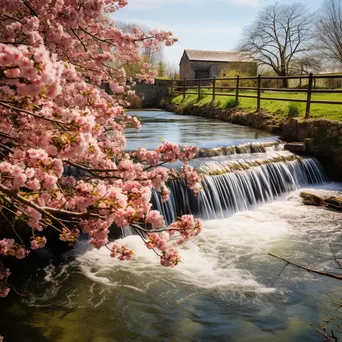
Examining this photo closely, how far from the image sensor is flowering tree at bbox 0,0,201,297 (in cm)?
208

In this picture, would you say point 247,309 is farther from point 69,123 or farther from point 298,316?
point 69,123

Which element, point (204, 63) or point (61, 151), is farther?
point (204, 63)

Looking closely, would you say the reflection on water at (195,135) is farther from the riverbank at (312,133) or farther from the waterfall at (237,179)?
the waterfall at (237,179)

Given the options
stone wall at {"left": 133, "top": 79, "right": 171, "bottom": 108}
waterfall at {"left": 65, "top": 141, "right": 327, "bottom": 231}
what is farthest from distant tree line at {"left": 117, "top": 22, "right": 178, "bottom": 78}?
waterfall at {"left": 65, "top": 141, "right": 327, "bottom": 231}

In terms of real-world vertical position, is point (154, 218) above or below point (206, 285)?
above

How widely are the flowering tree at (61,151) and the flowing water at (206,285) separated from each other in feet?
2.56

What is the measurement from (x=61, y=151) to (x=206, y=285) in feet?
11.0

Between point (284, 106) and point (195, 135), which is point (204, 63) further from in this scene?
point (195, 135)

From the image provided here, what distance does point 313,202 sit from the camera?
8.20m

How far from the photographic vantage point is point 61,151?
87.7 inches

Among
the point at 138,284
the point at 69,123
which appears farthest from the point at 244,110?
the point at 69,123

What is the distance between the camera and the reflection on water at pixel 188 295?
13.0 feet

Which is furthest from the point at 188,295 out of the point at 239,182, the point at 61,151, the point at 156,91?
the point at 156,91

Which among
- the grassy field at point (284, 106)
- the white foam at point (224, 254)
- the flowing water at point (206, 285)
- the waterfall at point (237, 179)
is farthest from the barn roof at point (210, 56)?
the white foam at point (224, 254)
